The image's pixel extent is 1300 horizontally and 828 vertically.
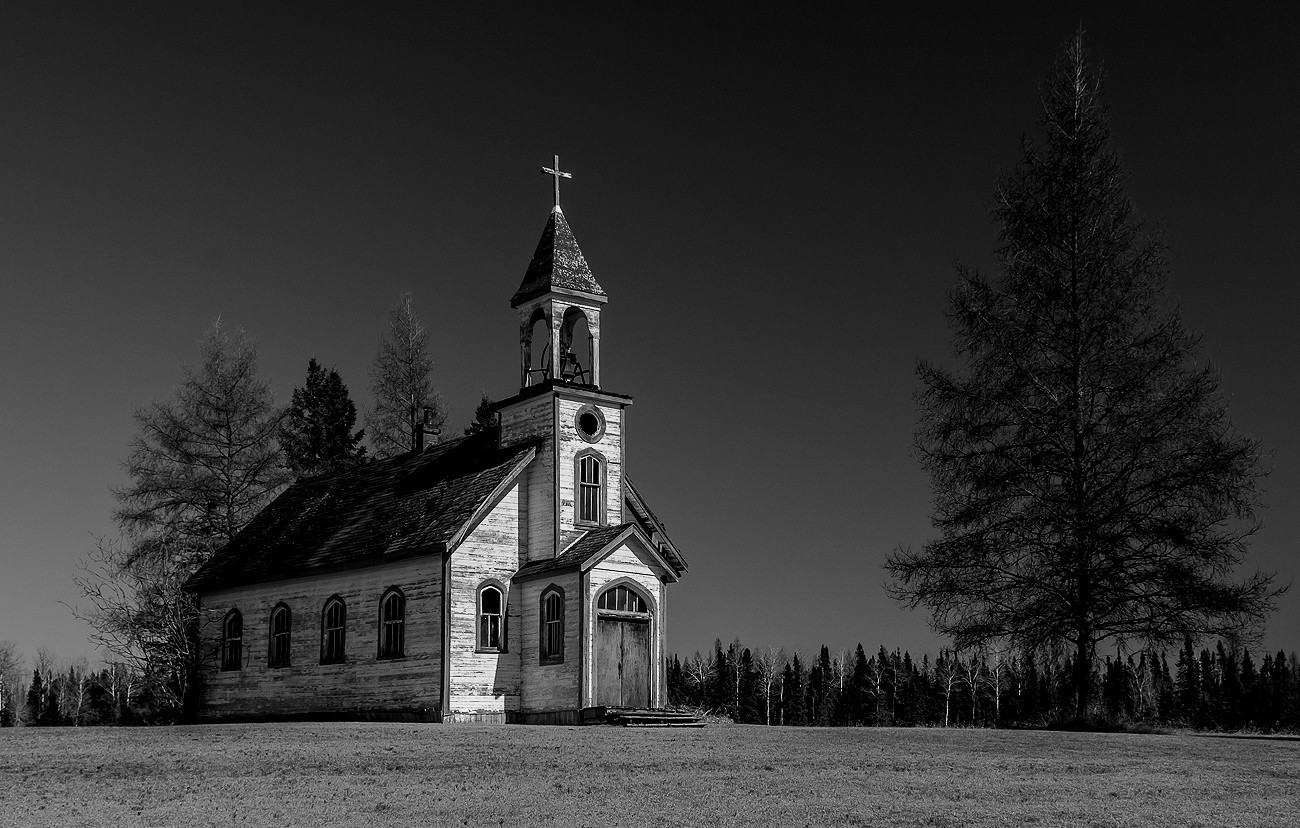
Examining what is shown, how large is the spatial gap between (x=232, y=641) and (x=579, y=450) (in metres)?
13.9

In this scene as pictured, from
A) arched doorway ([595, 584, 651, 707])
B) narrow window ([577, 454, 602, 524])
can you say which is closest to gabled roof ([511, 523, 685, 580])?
narrow window ([577, 454, 602, 524])

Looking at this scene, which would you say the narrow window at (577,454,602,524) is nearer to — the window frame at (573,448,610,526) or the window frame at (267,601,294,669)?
the window frame at (573,448,610,526)

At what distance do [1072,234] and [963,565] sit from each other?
8.09 meters

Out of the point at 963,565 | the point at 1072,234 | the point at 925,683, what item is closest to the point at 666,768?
the point at 963,565

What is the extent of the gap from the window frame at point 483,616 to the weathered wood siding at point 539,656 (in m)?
0.40

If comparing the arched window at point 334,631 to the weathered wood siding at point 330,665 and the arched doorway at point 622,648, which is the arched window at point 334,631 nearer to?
the weathered wood siding at point 330,665

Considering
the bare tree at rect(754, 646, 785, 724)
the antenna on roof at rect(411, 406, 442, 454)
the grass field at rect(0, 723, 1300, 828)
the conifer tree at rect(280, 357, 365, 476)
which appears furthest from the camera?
the bare tree at rect(754, 646, 785, 724)

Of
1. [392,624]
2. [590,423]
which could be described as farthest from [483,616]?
[590,423]

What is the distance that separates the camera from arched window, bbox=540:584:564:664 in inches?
1294

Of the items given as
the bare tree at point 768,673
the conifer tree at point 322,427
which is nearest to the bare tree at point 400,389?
the conifer tree at point 322,427

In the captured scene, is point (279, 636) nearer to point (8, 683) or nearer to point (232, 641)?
point (232, 641)

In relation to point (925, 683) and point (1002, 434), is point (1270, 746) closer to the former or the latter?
point (1002, 434)

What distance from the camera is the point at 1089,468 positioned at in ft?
101

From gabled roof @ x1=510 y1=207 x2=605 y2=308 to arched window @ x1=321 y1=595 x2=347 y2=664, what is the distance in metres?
9.45
